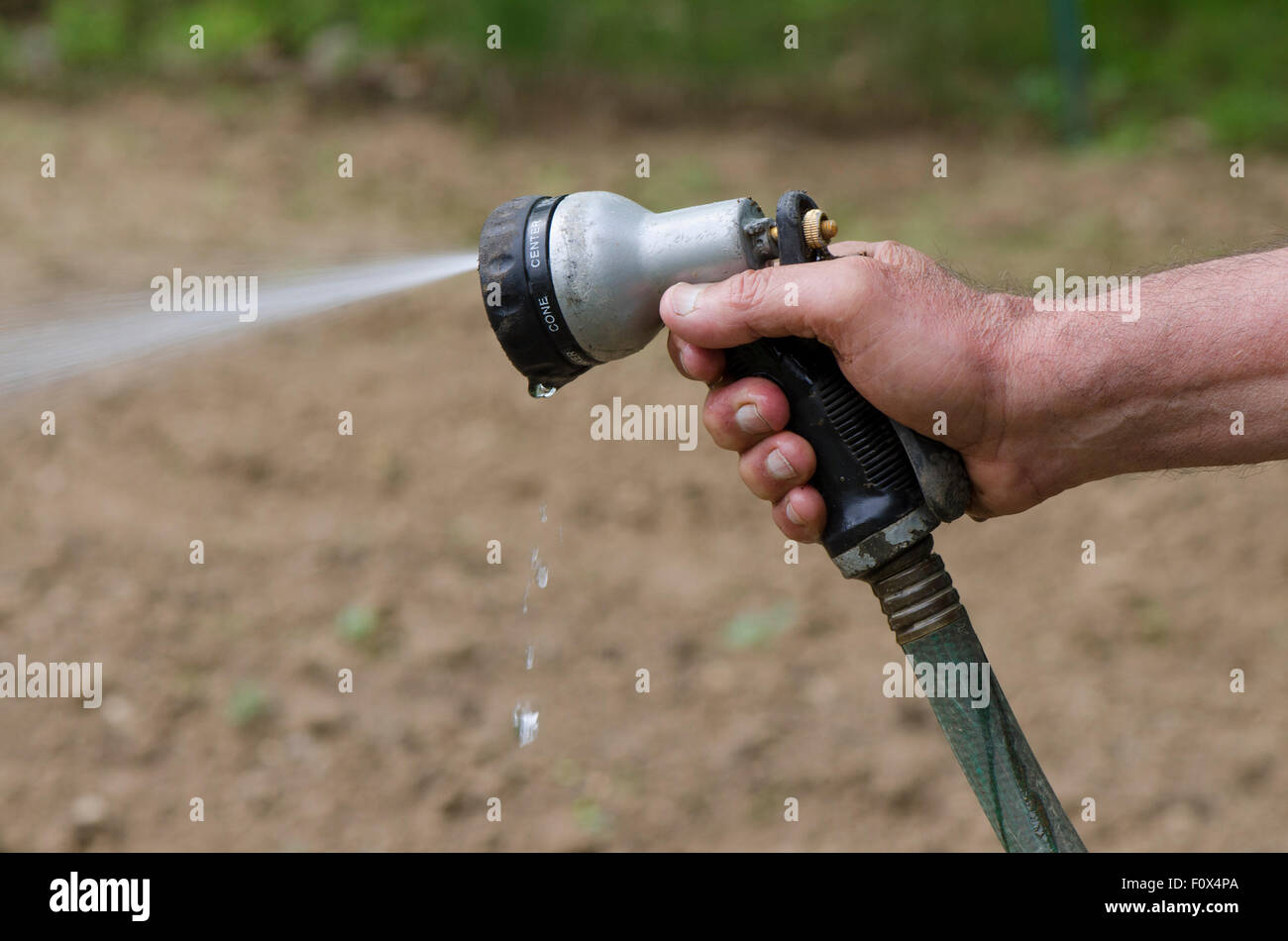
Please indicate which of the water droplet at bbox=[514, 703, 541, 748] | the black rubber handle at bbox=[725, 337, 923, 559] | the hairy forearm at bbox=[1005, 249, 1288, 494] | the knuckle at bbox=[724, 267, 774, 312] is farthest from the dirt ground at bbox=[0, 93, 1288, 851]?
the knuckle at bbox=[724, 267, 774, 312]

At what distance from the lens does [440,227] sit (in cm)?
574

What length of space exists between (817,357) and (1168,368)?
1.51ft

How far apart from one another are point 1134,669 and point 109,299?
384 cm

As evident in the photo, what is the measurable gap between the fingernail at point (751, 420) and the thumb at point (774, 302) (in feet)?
0.36

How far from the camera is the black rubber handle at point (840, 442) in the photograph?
5.53 ft

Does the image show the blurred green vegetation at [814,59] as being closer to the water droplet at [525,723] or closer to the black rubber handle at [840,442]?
the water droplet at [525,723]

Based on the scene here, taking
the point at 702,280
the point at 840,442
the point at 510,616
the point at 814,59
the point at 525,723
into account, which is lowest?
the point at 525,723

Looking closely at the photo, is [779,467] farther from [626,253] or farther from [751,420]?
[626,253]

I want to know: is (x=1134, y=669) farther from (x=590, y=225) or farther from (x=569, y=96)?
(x=569, y=96)

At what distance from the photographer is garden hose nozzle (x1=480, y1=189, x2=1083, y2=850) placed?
5.42 ft

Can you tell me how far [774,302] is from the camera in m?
1.64

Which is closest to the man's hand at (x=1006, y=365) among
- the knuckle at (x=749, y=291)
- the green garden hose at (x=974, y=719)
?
the knuckle at (x=749, y=291)

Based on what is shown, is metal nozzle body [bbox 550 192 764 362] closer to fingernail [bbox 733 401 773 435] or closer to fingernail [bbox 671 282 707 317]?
fingernail [bbox 671 282 707 317]

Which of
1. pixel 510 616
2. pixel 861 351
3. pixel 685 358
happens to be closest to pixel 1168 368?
pixel 861 351
